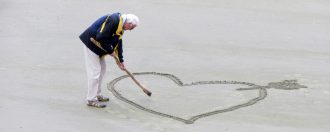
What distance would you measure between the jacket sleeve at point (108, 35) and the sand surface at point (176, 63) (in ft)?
3.05

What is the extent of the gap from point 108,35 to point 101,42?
154 millimetres

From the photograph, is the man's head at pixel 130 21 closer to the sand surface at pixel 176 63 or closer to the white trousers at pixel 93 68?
the white trousers at pixel 93 68

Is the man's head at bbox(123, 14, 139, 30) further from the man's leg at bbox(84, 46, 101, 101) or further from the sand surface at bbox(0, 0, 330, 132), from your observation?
the sand surface at bbox(0, 0, 330, 132)

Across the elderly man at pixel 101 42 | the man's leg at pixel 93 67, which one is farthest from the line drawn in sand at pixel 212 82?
the man's leg at pixel 93 67

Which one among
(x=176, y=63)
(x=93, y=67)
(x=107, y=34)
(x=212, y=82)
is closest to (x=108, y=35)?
(x=107, y=34)

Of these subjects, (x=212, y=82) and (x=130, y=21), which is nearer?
(x=130, y=21)

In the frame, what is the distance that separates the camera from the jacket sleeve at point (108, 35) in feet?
30.8

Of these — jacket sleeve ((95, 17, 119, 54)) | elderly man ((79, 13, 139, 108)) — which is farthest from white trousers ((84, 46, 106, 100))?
jacket sleeve ((95, 17, 119, 54))

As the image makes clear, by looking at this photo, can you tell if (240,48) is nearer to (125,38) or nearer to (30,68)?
(125,38)

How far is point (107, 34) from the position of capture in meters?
9.40

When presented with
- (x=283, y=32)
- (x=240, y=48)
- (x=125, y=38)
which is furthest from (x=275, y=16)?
(x=125, y=38)

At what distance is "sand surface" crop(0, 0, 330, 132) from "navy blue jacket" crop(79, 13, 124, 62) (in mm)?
859

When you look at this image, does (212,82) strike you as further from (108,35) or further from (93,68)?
(108,35)

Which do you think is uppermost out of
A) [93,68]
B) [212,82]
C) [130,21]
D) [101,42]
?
[130,21]
